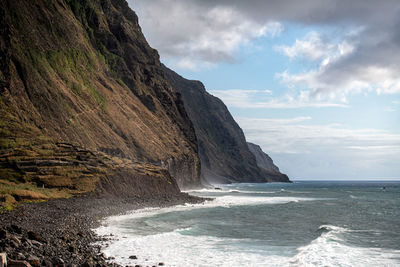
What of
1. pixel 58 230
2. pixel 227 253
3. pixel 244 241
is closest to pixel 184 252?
pixel 227 253

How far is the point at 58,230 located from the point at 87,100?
2100 inches

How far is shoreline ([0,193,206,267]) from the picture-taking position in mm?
16312

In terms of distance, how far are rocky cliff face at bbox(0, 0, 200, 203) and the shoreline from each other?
269 inches

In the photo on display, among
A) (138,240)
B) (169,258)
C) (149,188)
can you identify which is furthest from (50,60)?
(169,258)

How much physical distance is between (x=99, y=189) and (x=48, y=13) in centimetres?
4814

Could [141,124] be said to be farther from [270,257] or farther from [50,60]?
[270,257]

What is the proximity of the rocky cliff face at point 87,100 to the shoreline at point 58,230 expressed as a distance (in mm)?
6828

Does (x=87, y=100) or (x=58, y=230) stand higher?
(x=87, y=100)

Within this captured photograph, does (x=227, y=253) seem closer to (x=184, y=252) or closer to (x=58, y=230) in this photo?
(x=184, y=252)

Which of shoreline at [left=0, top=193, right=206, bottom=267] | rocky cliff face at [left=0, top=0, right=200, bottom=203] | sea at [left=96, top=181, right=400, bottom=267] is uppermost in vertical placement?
rocky cliff face at [left=0, top=0, right=200, bottom=203]

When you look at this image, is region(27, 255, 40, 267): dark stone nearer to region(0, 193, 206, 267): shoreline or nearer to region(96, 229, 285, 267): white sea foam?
region(0, 193, 206, 267): shoreline

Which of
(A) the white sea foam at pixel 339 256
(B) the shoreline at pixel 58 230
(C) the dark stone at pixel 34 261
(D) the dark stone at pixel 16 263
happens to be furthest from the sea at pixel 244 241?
(D) the dark stone at pixel 16 263

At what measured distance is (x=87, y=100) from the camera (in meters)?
73.2

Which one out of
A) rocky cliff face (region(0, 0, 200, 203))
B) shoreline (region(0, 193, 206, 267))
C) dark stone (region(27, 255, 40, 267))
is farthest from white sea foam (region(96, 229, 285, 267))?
rocky cliff face (region(0, 0, 200, 203))
